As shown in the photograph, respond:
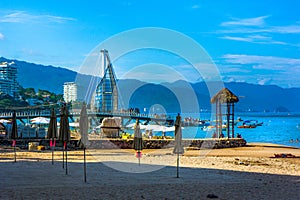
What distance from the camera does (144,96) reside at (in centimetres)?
7788

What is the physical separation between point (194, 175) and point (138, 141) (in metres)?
4.00

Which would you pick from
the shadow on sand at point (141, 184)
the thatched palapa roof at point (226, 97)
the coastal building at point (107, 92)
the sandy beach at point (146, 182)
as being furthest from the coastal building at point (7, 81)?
the shadow on sand at point (141, 184)

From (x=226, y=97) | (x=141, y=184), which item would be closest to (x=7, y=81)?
(x=226, y=97)

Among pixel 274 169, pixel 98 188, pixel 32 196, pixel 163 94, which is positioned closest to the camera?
pixel 32 196

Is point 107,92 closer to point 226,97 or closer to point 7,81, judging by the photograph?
point 226,97

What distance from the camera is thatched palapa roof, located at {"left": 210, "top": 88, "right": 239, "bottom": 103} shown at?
32812 millimetres

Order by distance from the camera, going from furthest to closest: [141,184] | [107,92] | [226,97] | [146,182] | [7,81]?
[7,81], [107,92], [226,97], [146,182], [141,184]

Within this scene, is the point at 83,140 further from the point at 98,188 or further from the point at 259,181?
the point at 259,181

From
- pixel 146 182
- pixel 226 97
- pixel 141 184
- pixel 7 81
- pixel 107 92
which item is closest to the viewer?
pixel 141 184

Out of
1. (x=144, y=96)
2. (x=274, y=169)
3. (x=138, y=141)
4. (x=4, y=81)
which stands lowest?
(x=274, y=169)

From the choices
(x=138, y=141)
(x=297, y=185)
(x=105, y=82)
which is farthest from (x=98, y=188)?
(x=105, y=82)

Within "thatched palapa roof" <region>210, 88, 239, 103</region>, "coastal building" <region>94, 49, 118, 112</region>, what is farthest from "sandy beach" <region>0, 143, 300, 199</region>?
"coastal building" <region>94, 49, 118, 112</region>

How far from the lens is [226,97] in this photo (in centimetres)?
3294

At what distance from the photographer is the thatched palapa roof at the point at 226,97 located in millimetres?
32812
